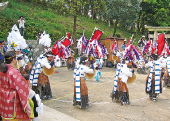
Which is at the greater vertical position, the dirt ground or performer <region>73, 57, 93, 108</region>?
performer <region>73, 57, 93, 108</region>

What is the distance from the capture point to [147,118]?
395 centimetres

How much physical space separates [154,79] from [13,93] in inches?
187

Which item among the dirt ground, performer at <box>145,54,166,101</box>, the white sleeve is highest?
the white sleeve

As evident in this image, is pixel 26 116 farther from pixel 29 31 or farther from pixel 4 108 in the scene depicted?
pixel 29 31

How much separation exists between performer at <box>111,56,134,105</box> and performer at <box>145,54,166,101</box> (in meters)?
1.05

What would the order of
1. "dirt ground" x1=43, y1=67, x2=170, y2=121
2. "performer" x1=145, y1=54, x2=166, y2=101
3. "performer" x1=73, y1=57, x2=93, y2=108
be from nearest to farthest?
"dirt ground" x1=43, y1=67, x2=170, y2=121, "performer" x1=73, y1=57, x2=93, y2=108, "performer" x1=145, y1=54, x2=166, y2=101


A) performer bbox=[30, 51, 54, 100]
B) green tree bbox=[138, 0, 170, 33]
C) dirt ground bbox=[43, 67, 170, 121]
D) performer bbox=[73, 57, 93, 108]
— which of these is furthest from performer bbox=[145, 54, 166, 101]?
green tree bbox=[138, 0, 170, 33]

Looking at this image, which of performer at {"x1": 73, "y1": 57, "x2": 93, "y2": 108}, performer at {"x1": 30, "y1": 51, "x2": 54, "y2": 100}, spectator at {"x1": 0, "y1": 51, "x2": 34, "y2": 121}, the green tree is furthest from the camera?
the green tree

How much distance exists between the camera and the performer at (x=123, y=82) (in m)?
4.63

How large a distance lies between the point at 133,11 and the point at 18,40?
15113mm

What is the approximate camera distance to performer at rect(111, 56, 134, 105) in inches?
182

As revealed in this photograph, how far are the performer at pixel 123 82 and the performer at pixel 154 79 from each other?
1.05m

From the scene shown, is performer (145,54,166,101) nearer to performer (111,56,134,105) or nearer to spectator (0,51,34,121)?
performer (111,56,134,105)

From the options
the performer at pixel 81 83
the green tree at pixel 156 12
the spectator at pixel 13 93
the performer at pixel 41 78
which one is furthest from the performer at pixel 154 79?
the green tree at pixel 156 12
